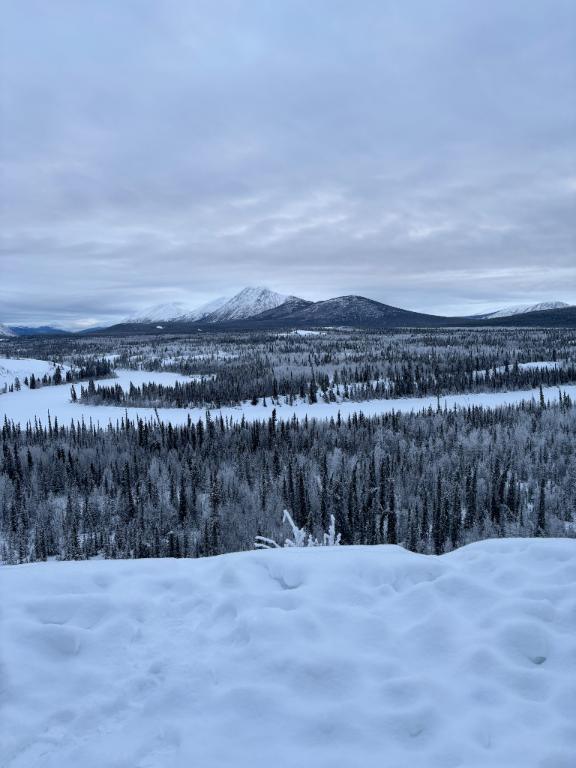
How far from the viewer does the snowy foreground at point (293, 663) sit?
2.41 m

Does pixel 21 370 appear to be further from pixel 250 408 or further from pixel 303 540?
pixel 303 540

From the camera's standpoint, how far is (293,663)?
2986mm

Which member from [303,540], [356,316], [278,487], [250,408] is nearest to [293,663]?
[303,540]

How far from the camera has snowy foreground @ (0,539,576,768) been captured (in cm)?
241

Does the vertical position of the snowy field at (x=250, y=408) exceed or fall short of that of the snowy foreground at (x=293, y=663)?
it falls short

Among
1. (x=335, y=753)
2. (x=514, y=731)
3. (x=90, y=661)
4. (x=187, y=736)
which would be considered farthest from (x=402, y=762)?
(x=90, y=661)

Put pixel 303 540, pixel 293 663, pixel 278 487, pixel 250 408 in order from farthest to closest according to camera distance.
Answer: pixel 250 408 → pixel 278 487 → pixel 303 540 → pixel 293 663

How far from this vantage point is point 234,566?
172 inches

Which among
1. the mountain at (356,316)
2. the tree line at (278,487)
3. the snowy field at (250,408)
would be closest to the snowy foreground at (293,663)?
the tree line at (278,487)

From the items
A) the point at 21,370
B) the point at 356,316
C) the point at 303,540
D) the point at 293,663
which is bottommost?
the point at 303,540

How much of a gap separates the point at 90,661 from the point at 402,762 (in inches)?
82.8

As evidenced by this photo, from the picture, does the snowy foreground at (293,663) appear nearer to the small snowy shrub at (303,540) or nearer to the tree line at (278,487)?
the small snowy shrub at (303,540)

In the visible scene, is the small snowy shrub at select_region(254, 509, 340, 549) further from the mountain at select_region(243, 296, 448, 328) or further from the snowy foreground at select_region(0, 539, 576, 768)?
the mountain at select_region(243, 296, 448, 328)

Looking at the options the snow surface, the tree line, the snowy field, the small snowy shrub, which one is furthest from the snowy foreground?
the snow surface
